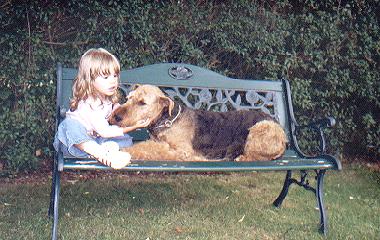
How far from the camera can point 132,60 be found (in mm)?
5555

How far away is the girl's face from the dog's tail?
1122 mm

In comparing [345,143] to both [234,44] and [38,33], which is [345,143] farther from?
[38,33]

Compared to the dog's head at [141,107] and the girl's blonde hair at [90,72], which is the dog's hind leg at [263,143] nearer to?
the dog's head at [141,107]

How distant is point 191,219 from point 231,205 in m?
0.60

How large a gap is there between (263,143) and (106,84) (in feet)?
4.18

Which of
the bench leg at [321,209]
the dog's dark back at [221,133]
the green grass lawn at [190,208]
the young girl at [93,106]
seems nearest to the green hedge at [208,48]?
the green grass lawn at [190,208]

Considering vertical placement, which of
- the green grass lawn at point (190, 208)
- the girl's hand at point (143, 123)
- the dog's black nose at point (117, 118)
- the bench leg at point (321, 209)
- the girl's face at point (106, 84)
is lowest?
the green grass lawn at point (190, 208)

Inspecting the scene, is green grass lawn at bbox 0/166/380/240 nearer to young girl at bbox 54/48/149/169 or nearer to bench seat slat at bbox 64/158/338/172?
bench seat slat at bbox 64/158/338/172

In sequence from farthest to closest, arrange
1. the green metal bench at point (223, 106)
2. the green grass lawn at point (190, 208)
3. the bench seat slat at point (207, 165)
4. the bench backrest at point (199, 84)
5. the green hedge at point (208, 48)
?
the green hedge at point (208, 48), the bench backrest at point (199, 84), the green grass lawn at point (190, 208), the green metal bench at point (223, 106), the bench seat slat at point (207, 165)

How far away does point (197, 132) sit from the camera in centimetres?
424

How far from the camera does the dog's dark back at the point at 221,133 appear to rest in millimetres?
4242

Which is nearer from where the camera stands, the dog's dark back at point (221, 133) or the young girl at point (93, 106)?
the young girl at point (93, 106)

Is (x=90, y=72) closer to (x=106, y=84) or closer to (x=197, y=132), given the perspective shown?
(x=106, y=84)

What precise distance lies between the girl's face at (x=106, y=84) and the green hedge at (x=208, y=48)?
63.9 inches
